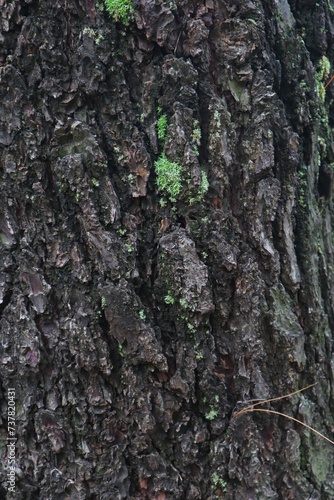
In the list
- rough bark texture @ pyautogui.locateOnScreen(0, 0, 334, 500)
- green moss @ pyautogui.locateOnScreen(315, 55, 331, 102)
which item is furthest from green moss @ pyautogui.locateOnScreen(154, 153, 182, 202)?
green moss @ pyautogui.locateOnScreen(315, 55, 331, 102)

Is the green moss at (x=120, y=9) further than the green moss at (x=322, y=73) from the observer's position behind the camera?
No

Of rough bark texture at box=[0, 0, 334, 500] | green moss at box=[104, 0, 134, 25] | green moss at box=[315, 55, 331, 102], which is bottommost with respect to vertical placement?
rough bark texture at box=[0, 0, 334, 500]

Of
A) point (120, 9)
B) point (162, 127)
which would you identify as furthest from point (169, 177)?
point (120, 9)

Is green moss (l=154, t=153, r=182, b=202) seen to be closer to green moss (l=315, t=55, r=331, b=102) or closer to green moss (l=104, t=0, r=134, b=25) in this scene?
green moss (l=104, t=0, r=134, b=25)

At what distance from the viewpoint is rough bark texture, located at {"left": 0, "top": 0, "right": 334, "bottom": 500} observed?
1.41 m

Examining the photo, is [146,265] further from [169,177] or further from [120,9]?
[120,9]

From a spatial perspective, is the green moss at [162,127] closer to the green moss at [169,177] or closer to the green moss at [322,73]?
the green moss at [169,177]

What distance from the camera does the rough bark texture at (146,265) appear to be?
1.41 meters

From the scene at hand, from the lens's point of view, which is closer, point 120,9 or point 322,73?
point 120,9

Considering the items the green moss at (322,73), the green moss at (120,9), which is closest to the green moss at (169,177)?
the green moss at (120,9)

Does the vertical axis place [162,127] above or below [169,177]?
above

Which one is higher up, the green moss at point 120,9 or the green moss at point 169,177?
the green moss at point 120,9

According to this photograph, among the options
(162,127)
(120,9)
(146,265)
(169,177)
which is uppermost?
(120,9)

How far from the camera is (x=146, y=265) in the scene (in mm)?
1455
